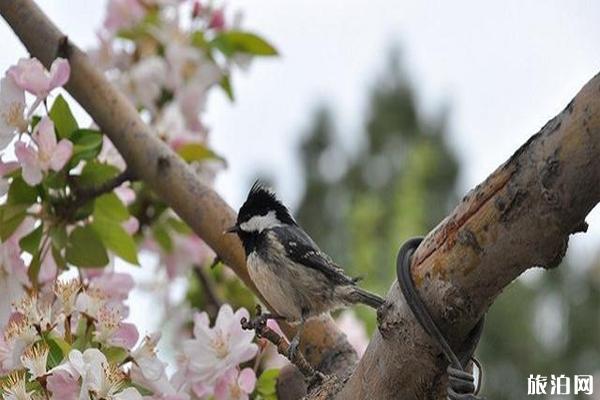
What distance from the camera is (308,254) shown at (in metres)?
1.33

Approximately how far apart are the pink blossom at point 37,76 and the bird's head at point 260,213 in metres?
0.25

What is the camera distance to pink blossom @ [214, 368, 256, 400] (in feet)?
3.81

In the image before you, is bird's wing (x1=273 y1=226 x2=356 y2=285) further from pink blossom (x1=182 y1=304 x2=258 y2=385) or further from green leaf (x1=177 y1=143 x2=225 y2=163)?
green leaf (x1=177 y1=143 x2=225 y2=163)

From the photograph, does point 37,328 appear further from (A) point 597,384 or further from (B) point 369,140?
(B) point 369,140

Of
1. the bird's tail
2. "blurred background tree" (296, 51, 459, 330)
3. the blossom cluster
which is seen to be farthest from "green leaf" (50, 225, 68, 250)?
"blurred background tree" (296, 51, 459, 330)

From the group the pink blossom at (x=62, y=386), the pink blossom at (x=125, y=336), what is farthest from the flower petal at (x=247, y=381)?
the pink blossom at (x=62, y=386)

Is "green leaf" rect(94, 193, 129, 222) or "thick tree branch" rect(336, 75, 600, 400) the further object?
"green leaf" rect(94, 193, 129, 222)

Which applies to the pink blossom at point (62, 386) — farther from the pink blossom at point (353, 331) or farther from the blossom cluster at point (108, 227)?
the pink blossom at point (353, 331)

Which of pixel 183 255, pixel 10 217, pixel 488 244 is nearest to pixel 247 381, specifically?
pixel 10 217

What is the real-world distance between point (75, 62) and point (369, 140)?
30.9 ft

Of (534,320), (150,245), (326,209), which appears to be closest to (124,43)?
(150,245)

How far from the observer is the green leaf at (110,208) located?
4.57 feet

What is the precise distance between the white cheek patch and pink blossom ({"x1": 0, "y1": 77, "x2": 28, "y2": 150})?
10.3 inches

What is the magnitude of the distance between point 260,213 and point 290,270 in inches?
3.1
